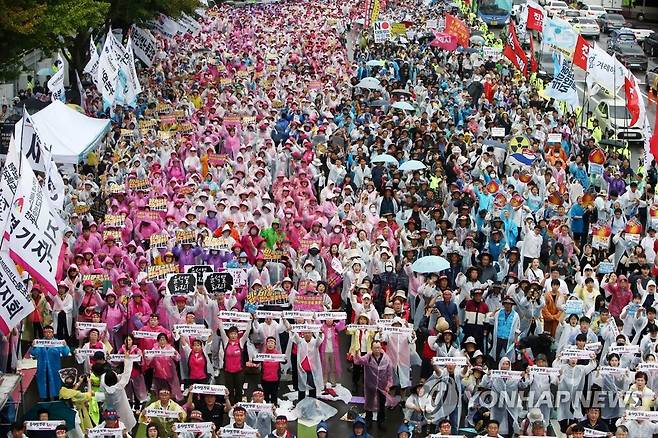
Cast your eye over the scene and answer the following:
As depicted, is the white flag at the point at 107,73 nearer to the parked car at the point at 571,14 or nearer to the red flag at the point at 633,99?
the red flag at the point at 633,99

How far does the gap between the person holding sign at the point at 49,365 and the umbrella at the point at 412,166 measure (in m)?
8.37

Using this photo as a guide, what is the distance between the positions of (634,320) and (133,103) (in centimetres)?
1487

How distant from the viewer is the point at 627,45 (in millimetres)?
41875

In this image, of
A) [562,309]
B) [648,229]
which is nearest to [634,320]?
[562,309]

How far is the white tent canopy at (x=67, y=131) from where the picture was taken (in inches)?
791

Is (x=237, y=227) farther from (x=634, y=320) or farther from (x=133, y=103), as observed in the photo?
(x=133, y=103)

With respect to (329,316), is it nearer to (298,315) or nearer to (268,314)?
(298,315)

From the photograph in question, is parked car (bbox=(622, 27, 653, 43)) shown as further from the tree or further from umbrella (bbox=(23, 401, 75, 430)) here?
umbrella (bbox=(23, 401, 75, 430))

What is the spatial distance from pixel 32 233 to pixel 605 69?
1395 centimetres

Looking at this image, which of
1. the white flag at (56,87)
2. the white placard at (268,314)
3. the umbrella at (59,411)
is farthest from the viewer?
the white flag at (56,87)

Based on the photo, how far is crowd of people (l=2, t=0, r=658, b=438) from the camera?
12539 millimetres

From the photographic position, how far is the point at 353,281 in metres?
15.7

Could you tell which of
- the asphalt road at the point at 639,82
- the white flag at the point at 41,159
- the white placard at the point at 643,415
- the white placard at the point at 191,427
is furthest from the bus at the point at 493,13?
the white placard at the point at 191,427

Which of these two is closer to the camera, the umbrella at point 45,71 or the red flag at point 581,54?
the red flag at point 581,54
